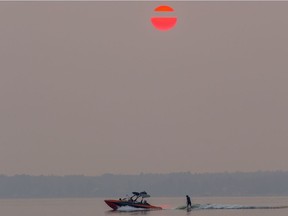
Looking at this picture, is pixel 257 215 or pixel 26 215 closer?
pixel 257 215

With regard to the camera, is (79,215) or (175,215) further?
(79,215)

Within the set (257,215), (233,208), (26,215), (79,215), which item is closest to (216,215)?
(257,215)

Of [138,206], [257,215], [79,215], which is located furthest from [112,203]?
[257,215]

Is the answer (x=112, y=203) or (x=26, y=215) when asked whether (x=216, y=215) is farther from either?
(x=26, y=215)

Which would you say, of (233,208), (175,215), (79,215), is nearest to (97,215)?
(79,215)

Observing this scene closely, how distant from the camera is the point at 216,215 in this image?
136 metres

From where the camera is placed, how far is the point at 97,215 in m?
146

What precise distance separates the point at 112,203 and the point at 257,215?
1048 inches

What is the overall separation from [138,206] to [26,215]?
31.3m

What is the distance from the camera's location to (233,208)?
15275 cm

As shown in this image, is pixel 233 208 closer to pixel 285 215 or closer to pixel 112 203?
pixel 285 215

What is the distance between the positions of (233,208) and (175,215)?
693 inches

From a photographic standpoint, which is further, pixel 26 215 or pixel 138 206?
pixel 26 215

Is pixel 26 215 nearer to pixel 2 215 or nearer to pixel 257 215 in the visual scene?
pixel 2 215
